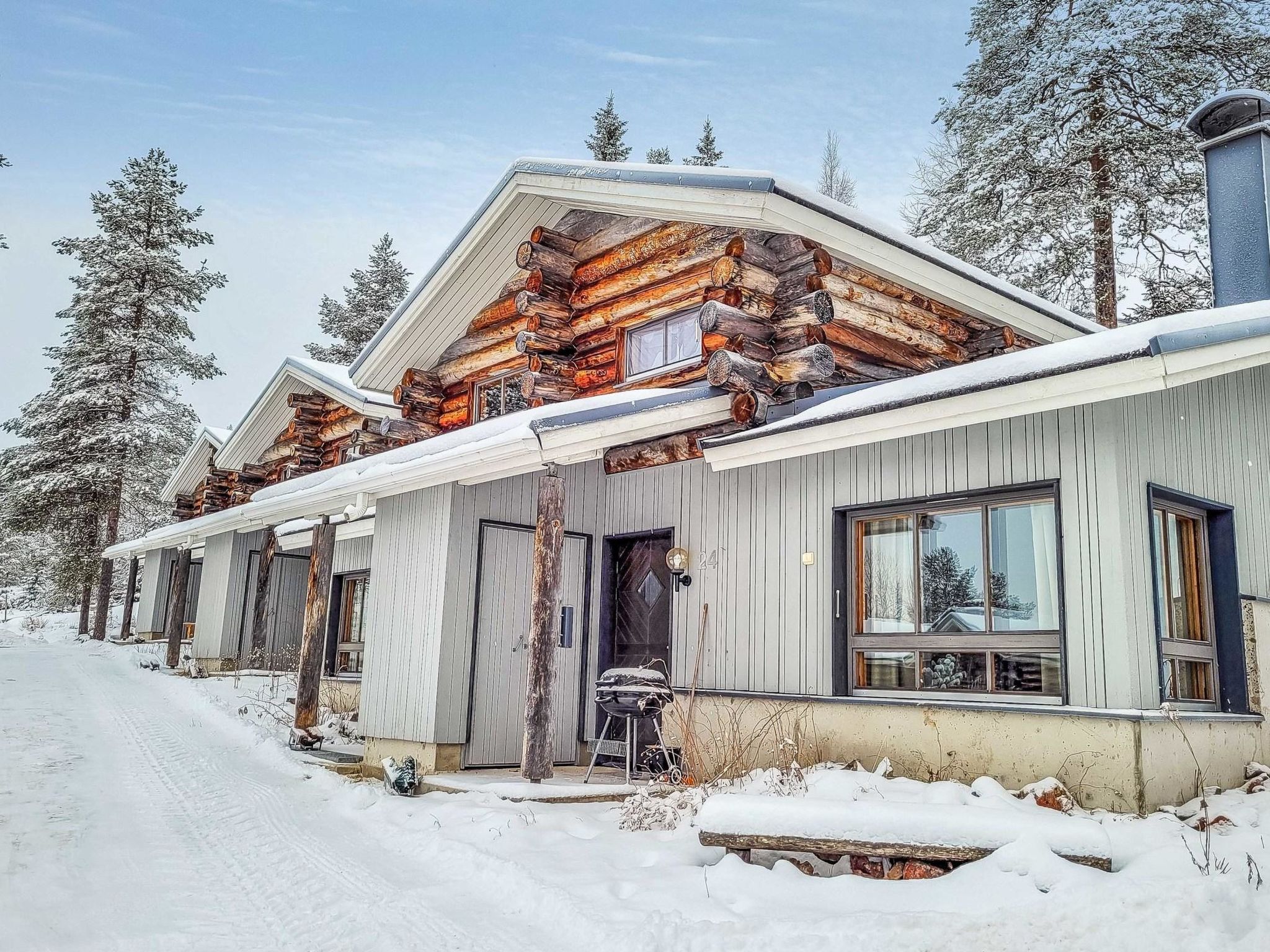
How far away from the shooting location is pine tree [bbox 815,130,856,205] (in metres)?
28.6

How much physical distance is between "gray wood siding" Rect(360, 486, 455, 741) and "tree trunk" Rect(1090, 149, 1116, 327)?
12.3 meters

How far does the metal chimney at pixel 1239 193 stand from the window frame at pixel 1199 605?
9.52 ft

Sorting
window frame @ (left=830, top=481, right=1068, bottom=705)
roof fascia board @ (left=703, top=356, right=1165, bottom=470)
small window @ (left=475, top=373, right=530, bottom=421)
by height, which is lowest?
window frame @ (left=830, top=481, right=1068, bottom=705)

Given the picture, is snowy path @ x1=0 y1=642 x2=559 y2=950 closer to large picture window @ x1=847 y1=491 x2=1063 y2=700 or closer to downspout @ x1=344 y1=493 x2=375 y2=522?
downspout @ x1=344 y1=493 x2=375 y2=522

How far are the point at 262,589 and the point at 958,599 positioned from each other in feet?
45.4

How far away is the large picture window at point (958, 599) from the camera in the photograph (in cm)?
625

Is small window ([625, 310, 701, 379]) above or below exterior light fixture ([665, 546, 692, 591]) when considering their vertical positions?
above

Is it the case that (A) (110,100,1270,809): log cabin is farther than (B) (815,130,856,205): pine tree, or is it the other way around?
(B) (815,130,856,205): pine tree

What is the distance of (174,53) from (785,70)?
56631 mm

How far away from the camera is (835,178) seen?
28734mm

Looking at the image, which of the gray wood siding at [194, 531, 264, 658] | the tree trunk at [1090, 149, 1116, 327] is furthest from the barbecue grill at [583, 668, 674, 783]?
the gray wood siding at [194, 531, 264, 658]

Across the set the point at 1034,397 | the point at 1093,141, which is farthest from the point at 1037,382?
the point at 1093,141

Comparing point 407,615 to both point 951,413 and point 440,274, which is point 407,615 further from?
point 951,413

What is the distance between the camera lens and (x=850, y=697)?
274 inches
